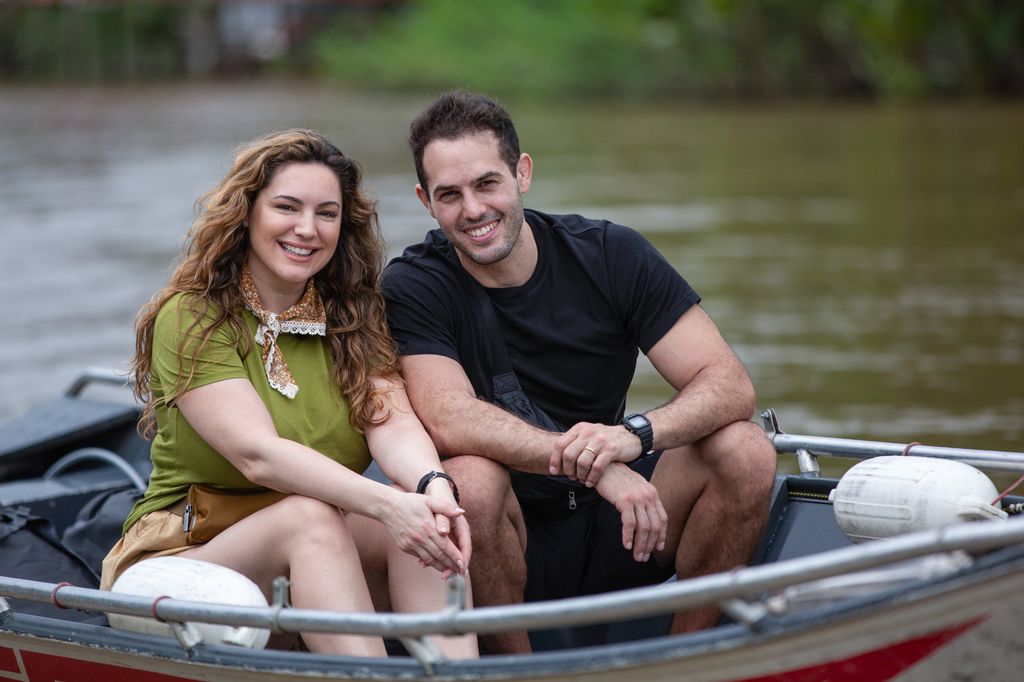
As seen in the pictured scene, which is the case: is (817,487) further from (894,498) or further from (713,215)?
(713,215)

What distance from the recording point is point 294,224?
3.21m

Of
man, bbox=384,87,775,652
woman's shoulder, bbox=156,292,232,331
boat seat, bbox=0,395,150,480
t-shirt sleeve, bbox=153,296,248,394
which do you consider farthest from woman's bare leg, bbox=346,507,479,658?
boat seat, bbox=0,395,150,480

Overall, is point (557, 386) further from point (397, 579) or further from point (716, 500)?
point (397, 579)

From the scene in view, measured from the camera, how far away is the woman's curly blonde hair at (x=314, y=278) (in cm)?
319

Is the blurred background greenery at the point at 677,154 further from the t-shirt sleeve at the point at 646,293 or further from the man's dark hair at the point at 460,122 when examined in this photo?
the man's dark hair at the point at 460,122

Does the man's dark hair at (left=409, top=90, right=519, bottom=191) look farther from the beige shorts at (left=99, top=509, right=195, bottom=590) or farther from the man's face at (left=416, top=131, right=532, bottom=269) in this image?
the beige shorts at (left=99, top=509, right=195, bottom=590)

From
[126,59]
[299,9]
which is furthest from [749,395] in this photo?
[299,9]

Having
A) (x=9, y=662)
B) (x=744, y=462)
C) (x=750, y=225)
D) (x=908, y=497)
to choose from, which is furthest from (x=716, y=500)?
(x=750, y=225)

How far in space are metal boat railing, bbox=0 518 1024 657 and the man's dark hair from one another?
4.00 ft

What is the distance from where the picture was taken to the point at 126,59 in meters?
36.1

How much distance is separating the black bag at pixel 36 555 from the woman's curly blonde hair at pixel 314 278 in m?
0.55

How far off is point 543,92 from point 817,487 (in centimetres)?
2317

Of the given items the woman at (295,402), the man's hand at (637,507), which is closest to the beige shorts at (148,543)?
the woman at (295,402)

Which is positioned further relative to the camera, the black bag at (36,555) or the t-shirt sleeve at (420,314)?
the black bag at (36,555)
